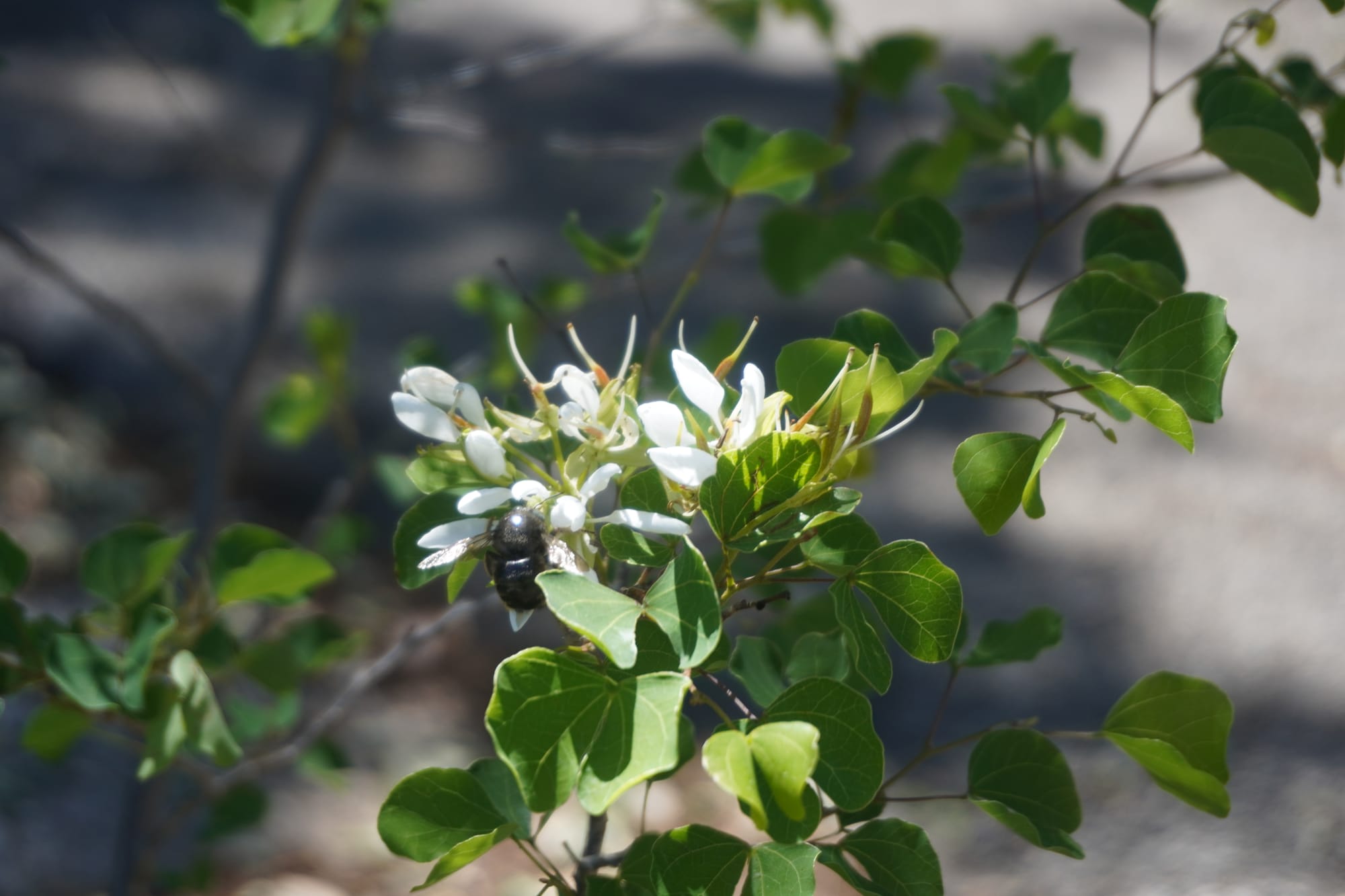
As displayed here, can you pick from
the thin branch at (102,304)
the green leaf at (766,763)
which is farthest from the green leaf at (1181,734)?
the thin branch at (102,304)

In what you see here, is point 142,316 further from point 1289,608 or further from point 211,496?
point 1289,608

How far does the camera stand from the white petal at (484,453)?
0.53 metres

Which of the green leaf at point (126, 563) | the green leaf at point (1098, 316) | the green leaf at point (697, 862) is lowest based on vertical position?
the green leaf at point (126, 563)

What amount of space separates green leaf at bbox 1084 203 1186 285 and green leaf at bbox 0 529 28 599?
0.78 meters

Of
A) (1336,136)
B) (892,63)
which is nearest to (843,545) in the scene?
(1336,136)

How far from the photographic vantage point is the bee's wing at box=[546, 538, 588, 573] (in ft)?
1.69

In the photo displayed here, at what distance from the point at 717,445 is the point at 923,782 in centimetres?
138

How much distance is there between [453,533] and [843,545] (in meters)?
0.20

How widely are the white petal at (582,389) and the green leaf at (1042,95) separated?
1.40ft

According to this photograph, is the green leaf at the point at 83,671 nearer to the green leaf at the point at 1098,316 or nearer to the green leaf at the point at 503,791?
the green leaf at the point at 503,791

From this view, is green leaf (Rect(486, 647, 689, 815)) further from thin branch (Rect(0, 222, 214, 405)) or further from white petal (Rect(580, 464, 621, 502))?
thin branch (Rect(0, 222, 214, 405))

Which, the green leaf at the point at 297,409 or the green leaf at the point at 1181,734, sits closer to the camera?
the green leaf at the point at 1181,734

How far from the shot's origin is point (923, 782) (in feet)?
5.69

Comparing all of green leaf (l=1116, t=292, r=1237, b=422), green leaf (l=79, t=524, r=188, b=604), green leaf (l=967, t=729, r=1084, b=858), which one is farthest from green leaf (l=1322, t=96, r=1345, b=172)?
green leaf (l=79, t=524, r=188, b=604)
